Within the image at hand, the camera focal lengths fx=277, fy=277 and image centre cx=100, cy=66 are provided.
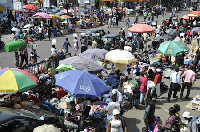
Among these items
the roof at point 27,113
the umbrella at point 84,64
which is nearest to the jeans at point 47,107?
the roof at point 27,113

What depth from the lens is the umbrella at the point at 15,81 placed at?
836 centimetres

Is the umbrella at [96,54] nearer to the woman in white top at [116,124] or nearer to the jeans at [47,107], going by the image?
the jeans at [47,107]

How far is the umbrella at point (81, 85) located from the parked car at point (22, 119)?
1064mm

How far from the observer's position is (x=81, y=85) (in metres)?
8.96

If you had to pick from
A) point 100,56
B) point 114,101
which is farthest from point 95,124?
point 100,56

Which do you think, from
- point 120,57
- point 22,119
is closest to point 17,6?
point 120,57

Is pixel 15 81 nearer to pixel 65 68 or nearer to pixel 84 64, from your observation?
pixel 65 68

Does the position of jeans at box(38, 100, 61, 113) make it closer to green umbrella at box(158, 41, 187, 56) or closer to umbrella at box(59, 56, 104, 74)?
umbrella at box(59, 56, 104, 74)

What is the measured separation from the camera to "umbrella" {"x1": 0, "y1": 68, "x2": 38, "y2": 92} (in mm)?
8362

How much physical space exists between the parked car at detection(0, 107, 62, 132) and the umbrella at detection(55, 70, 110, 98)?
1.06m

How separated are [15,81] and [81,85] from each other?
2.06 meters

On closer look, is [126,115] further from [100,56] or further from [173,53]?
[173,53]

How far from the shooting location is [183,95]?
12805 millimetres

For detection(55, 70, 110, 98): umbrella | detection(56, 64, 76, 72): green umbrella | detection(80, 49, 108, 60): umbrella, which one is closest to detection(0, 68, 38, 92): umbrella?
detection(55, 70, 110, 98): umbrella
